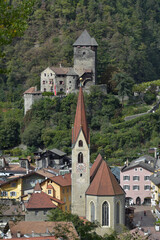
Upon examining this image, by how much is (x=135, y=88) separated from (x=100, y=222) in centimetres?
4008

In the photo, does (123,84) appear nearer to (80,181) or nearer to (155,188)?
(155,188)

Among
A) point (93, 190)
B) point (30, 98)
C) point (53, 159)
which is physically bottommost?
point (93, 190)

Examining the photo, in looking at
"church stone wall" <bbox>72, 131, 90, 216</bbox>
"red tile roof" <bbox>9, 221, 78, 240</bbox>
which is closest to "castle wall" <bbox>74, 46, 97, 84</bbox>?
"church stone wall" <bbox>72, 131, 90, 216</bbox>

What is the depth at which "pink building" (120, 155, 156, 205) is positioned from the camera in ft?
244

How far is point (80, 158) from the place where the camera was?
5703 centimetres

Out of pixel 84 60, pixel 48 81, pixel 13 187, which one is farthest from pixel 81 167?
pixel 48 81

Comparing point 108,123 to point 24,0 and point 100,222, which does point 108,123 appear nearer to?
point 100,222

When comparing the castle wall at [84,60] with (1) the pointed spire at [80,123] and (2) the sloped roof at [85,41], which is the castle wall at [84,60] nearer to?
(2) the sloped roof at [85,41]

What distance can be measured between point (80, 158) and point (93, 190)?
3136mm

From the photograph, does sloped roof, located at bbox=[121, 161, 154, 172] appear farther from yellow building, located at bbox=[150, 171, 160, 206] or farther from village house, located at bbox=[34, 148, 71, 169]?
village house, located at bbox=[34, 148, 71, 169]

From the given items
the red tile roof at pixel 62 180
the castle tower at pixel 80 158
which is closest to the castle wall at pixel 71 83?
the red tile roof at pixel 62 180

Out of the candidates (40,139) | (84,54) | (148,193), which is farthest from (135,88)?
(148,193)

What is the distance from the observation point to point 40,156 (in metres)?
80.1

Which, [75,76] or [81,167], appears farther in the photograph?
[75,76]
